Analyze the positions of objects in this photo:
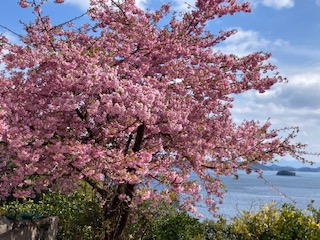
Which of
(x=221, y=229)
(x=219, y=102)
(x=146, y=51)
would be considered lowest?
(x=221, y=229)

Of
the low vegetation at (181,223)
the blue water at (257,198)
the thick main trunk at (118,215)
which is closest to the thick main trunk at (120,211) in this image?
the thick main trunk at (118,215)

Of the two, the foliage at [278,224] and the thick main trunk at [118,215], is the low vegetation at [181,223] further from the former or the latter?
the thick main trunk at [118,215]

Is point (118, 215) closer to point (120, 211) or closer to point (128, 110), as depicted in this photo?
point (120, 211)

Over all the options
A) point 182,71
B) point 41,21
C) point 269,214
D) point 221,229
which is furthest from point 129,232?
point 41,21

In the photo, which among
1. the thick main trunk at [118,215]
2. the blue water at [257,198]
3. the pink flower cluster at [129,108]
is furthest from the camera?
the blue water at [257,198]

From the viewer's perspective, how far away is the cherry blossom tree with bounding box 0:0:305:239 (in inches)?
295

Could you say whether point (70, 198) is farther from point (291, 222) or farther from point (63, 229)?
point (291, 222)

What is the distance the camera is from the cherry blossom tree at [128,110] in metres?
7.50

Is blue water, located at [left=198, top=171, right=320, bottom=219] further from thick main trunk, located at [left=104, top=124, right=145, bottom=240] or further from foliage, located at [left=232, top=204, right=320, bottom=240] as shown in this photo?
thick main trunk, located at [left=104, top=124, right=145, bottom=240]

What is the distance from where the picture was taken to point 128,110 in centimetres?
721

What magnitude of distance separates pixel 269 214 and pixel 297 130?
214 cm

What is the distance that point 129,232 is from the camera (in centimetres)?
990

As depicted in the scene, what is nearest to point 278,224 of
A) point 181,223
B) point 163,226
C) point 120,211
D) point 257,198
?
point 181,223

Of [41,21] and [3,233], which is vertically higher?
[41,21]
